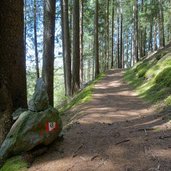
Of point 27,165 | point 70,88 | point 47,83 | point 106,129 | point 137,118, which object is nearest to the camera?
point 27,165

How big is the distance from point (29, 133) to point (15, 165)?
0.62 m

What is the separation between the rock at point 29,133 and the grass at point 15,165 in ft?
0.44

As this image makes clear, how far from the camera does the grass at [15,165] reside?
5.14 meters

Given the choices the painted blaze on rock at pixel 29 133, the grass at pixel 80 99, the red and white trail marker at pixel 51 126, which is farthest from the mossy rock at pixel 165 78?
the painted blaze on rock at pixel 29 133

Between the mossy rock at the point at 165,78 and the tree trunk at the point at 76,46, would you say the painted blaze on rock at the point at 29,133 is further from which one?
the tree trunk at the point at 76,46

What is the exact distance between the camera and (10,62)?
656 cm

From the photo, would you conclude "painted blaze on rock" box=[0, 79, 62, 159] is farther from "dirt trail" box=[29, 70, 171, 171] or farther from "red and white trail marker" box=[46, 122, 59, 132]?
"dirt trail" box=[29, 70, 171, 171]

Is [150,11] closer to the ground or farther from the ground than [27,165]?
farther from the ground

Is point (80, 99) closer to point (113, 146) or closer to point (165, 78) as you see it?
point (165, 78)

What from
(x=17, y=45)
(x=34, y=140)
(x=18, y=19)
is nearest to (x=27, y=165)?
(x=34, y=140)

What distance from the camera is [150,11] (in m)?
33.6

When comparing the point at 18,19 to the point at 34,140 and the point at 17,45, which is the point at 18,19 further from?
the point at 34,140

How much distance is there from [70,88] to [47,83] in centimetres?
804

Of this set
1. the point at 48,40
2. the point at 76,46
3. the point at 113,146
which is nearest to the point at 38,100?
the point at 113,146
